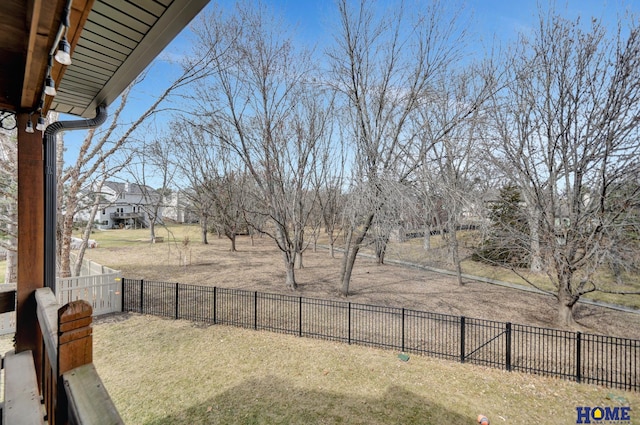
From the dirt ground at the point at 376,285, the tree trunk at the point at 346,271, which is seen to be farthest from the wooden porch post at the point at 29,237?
the tree trunk at the point at 346,271

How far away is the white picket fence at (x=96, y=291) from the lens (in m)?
7.10

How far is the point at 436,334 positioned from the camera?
7.08 m

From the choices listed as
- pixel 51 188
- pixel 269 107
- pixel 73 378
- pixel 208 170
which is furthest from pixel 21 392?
pixel 208 170

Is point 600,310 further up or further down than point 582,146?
further down

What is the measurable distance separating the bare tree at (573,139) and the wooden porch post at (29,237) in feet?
29.9

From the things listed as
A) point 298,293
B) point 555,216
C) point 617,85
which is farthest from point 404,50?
point 298,293

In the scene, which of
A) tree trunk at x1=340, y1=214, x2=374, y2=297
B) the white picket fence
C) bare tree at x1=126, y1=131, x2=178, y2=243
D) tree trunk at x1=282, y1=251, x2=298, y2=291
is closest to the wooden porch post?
bare tree at x1=126, y1=131, x2=178, y2=243

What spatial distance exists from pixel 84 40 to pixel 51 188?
1759 mm

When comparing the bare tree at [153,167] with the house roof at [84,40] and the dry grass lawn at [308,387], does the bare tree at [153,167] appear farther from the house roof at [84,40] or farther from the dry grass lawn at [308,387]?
the house roof at [84,40]

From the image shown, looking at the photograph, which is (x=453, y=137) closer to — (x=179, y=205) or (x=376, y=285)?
(x=376, y=285)

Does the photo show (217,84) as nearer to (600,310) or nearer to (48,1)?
(48,1)

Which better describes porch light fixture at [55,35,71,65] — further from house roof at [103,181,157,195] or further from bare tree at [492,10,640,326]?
bare tree at [492,10,640,326]

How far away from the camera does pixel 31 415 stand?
6.19 feet

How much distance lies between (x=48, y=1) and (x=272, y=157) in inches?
314
